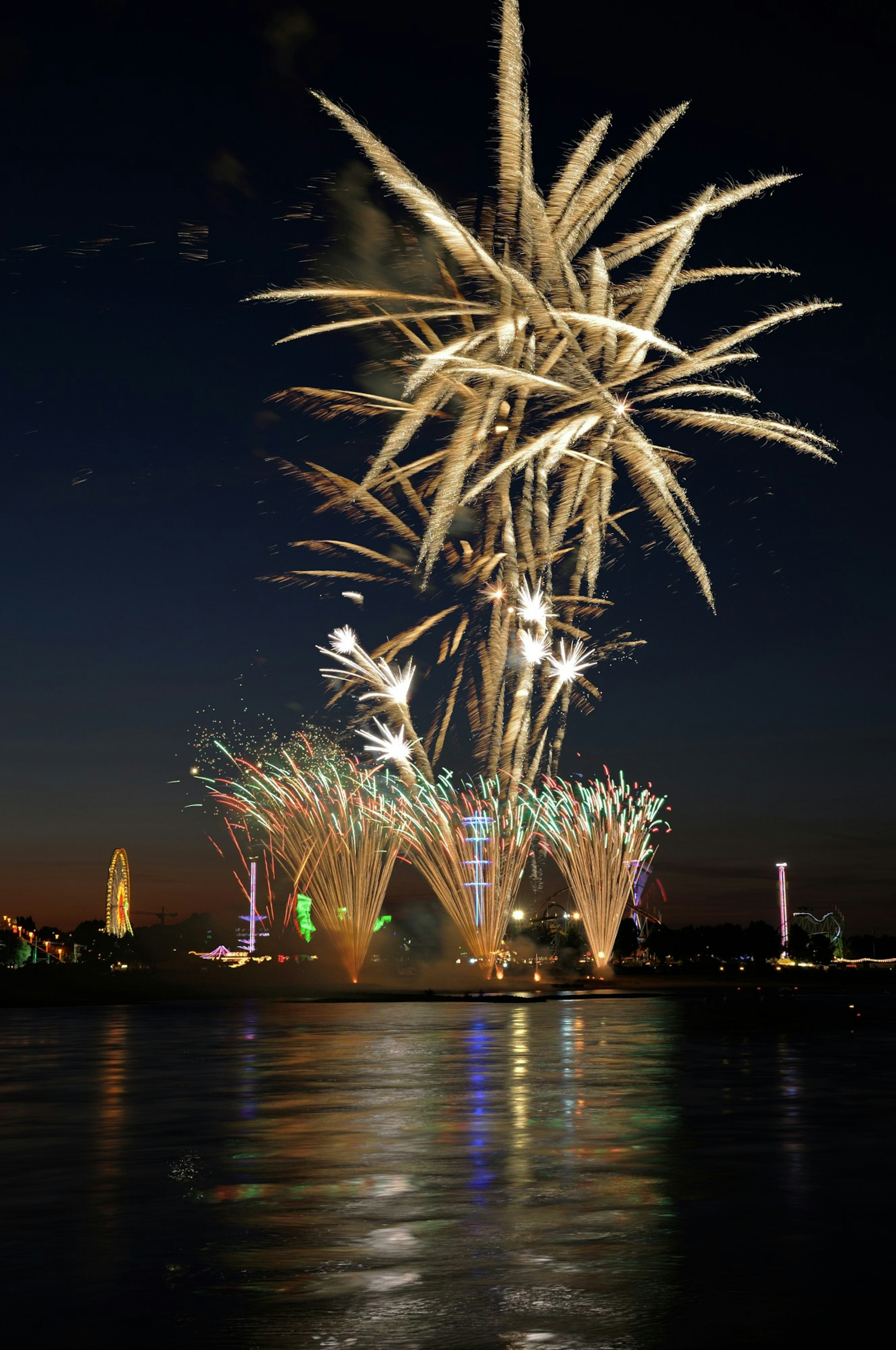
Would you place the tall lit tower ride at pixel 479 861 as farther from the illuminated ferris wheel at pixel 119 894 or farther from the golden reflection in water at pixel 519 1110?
the illuminated ferris wheel at pixel 119 894

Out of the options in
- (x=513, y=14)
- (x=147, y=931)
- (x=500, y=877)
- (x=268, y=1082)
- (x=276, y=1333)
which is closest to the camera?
(x=276, y=1333)

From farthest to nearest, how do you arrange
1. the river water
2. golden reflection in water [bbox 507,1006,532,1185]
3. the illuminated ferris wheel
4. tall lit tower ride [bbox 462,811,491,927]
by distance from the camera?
the illuminated ferris wheel, tall lit tower ride [bbox 462,811,491,927], golden reflection in water [bbox 507,1006,532,1185], the river water

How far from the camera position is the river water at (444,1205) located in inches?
284

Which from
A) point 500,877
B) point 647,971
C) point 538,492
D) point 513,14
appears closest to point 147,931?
point 647,971

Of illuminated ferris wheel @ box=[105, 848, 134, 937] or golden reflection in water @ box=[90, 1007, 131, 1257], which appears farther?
illuminated ferris wheel @ box=[105, 848, 134, 937]

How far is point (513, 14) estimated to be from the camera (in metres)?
26.7

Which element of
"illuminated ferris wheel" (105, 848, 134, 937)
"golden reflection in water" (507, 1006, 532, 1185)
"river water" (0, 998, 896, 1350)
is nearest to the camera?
"river water" (0, 998, 896, 1350)

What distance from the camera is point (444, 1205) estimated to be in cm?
1058

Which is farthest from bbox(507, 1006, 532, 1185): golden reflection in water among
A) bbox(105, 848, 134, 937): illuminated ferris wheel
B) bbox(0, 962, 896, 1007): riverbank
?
bbox(105, 848, 134, 937): illuminated ferris wheel

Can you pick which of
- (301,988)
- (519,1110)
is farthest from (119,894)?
(519,1110)

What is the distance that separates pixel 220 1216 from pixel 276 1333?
336 centimetres

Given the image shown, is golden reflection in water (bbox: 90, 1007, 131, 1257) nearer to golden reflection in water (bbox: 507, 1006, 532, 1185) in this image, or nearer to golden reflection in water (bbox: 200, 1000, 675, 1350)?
golden reflection in water (bbox: 200, 1000, 675, 1350)

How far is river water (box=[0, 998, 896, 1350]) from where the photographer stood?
7219mm

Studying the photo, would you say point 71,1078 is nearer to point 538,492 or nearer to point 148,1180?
point 148,1180
